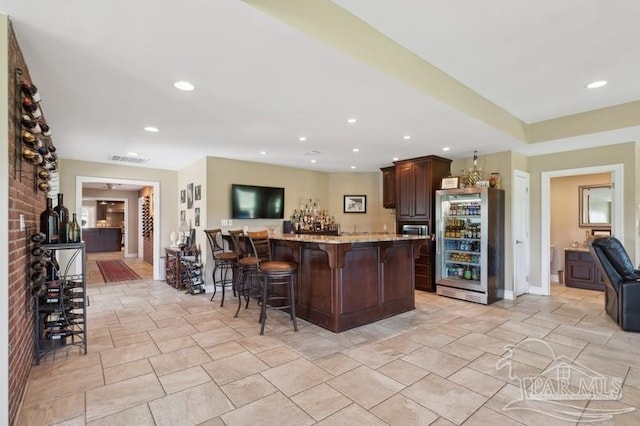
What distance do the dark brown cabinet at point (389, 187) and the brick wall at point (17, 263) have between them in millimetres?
5752

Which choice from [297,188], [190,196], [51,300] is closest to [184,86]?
[51,300]

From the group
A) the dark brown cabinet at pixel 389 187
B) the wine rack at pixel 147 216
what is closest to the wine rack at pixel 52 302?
the dark brown cabinet at pixel 389 187

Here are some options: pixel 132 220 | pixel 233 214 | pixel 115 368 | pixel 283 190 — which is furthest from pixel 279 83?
pixel 132 220

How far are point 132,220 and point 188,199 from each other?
20.9 feet

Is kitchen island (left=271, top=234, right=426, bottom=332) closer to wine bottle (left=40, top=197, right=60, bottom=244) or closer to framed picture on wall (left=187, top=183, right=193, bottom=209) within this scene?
wine bottle (left=40, top=197, right=60, bottom=244)

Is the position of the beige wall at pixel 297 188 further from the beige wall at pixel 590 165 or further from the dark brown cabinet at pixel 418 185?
the beige wall at pixel 590 165

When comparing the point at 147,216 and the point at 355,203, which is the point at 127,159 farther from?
the point at 355,203

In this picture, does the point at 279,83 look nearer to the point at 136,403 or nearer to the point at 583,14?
the point at 583,14

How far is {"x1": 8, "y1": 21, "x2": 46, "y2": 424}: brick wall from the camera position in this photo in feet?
6.72

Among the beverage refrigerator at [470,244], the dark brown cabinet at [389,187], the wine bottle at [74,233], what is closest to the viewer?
the wine bottle at [74,233]

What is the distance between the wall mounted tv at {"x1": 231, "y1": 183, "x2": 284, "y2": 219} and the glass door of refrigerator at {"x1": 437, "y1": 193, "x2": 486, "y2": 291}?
3245 mm

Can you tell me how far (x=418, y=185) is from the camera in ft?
19.3

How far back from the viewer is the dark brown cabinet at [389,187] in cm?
680

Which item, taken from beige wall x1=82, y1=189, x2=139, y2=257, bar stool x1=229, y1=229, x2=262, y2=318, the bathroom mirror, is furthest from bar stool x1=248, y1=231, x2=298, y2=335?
beige wall x1=82, y1=189, x2=139, y2=257
